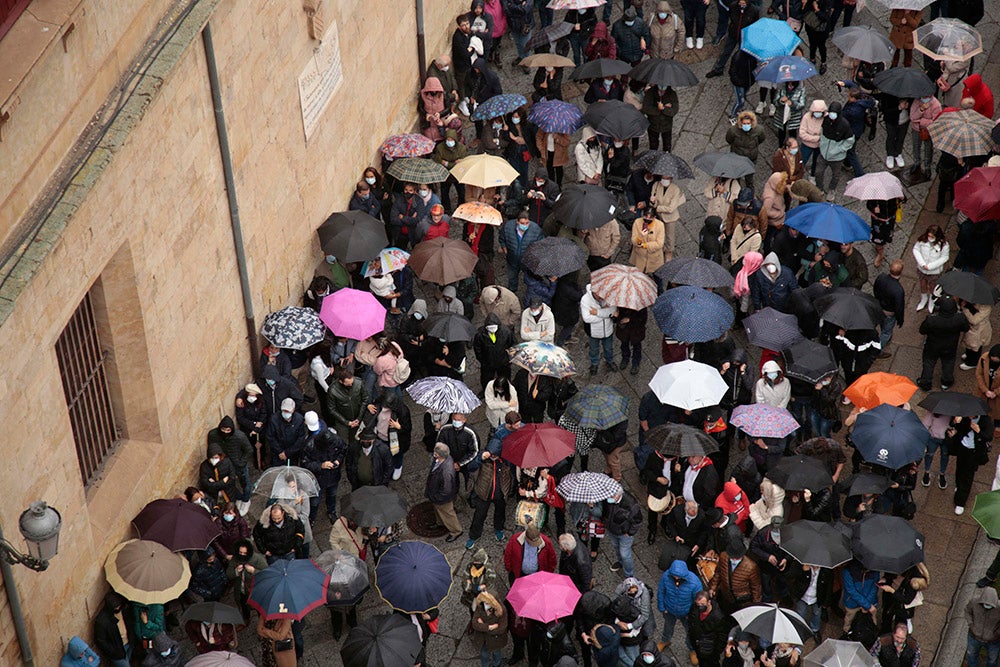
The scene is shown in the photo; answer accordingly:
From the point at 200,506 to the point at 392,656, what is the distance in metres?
3.23

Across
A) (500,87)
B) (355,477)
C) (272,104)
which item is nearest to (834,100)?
(500,87)

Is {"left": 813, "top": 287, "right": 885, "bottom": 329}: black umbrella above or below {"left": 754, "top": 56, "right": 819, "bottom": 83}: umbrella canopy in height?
below

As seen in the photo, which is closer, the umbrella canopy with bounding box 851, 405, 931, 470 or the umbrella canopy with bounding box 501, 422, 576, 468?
the umbrella canopy with bounding box 501, 422, 576, 468

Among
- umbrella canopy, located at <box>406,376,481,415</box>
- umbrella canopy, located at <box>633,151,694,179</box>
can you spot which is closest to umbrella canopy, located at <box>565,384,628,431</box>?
umbrella canopy, located at <box>406,376,481,415</box>

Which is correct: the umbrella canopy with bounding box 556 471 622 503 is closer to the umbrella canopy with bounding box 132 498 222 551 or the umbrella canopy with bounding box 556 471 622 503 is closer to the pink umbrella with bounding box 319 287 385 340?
the pink umbrella with bounding box 319 287 385 340

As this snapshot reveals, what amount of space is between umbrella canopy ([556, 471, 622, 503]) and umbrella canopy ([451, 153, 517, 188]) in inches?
241

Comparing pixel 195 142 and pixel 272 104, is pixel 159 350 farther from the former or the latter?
pixel 272 104

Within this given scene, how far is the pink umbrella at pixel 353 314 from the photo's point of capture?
21.0 metres

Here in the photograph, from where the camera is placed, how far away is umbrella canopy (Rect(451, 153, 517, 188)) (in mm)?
23719

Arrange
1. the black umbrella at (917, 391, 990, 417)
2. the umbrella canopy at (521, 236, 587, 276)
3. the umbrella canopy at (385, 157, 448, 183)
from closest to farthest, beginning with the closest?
the black umbrella at (917, 391, 990, 417) → the umbrella canopy at (521, 236, 587, 276) → the umbrella canopy at (385, 157, 448, 183)

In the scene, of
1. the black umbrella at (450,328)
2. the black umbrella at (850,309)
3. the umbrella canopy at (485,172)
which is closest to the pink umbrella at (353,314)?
the black umbrella at (450,328)

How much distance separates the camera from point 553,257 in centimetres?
2189

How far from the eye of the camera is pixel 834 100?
1094 inches

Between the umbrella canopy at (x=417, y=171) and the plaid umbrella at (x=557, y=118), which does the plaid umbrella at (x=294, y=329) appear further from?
the plaid umbrella at (x=557, y=118)
